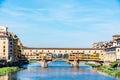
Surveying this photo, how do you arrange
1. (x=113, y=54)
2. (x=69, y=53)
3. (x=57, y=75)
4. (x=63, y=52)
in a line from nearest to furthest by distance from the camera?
1. (x=57, y=75)
2. (x=113, y=54)
3. (x=69, y=53)
4. (x=63, y=52)

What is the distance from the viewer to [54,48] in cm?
13375

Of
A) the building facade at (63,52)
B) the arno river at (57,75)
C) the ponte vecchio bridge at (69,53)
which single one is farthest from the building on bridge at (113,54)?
the arno river at (57,75)

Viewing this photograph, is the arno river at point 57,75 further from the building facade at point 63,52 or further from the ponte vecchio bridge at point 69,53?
the building facade at point 63,52

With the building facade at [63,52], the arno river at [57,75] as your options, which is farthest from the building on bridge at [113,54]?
the arno river at [57,75]

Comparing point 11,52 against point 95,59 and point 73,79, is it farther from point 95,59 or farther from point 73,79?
point 73,79

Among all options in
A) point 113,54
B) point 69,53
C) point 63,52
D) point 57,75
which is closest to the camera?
point 57,75

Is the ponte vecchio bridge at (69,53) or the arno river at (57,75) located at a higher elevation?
the ponte vecchio bridge at (69,53)

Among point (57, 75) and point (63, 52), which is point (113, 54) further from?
point (57, 75)

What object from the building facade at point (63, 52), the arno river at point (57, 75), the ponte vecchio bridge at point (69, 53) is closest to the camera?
the arno river at point (57, 75)

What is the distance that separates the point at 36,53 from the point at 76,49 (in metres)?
11.9

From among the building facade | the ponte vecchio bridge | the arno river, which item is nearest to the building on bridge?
the ponte vecchio bridge

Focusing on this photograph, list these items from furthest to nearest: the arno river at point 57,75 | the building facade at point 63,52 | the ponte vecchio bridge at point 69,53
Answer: the building facade at point 63,52 → the ponte vecchio bridge at point 69,53 → the arno river at point 57,75

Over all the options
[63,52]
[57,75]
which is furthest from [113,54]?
[57,75]

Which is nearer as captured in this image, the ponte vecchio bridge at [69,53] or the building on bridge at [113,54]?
the building on bridge at [113,54]
